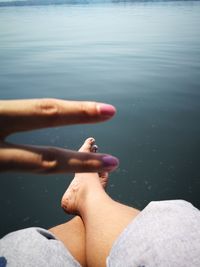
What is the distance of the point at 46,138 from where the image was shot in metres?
3.78

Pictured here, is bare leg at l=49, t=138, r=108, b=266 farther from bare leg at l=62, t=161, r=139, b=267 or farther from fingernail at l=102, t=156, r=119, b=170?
fingernail at l=102, t=156, r=119, b=170

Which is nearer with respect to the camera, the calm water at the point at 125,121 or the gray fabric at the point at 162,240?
the gray fabric at the point at 162,240

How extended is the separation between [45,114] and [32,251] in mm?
799

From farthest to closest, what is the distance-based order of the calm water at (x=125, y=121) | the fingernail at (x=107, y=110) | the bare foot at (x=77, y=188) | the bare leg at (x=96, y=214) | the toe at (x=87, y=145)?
the toe at (x=87, y=145) → the calm water at (x=125, y=121) → the bare foot at (x=77, y=188) → the bare leg at (x=96, y=214) → the fingernail at (x=107, y=110)

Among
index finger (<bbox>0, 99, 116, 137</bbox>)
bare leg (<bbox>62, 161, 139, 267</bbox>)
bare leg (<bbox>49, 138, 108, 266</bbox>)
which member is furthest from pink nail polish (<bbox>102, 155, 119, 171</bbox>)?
bare leg (<bbox>49, 138, 108, 266</bbox>)

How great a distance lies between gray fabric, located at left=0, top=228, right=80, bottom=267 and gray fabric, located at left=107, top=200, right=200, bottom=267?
0.86ft

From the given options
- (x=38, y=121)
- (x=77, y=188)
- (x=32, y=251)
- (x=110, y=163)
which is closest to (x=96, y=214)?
(x=77, y=188)

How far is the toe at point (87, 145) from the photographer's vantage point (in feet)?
11.0

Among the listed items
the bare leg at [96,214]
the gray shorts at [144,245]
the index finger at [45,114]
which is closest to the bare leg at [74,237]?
the bare leg at [96,214]

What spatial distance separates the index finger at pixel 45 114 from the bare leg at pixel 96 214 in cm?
105

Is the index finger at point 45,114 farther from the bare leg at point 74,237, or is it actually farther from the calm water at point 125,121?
the calm water at point 125,121

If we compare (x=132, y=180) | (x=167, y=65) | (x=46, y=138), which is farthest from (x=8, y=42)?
(x=132, y=180)

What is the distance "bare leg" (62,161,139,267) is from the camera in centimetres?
179

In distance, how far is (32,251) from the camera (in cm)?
144
